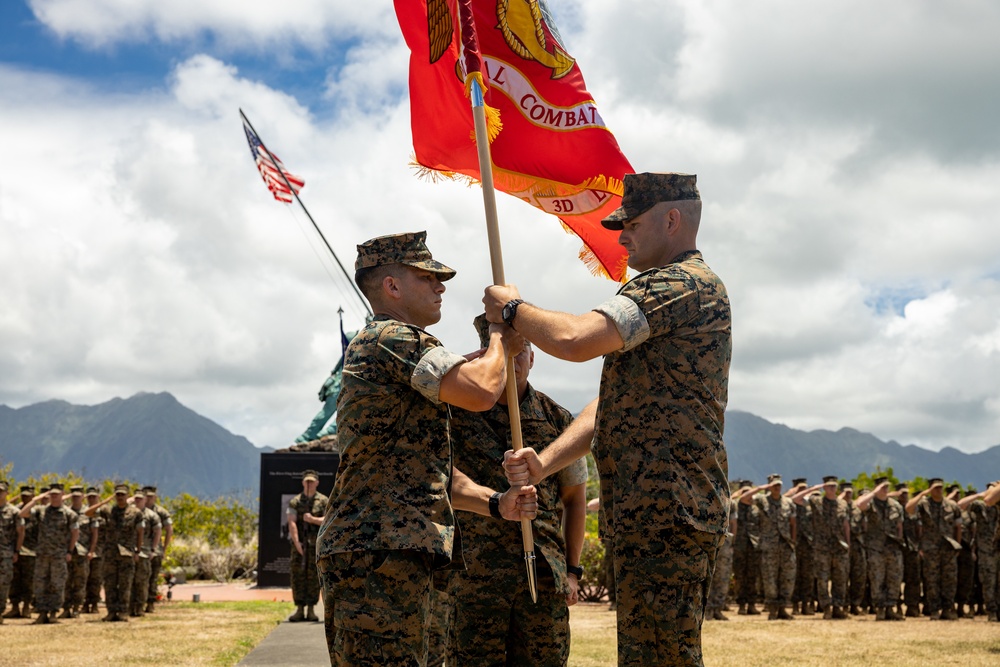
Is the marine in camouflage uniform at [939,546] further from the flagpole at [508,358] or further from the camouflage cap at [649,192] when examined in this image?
the camouflage cap at [649,192]

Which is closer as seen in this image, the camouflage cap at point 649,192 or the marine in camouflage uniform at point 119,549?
the camouflage cap at point 649,192

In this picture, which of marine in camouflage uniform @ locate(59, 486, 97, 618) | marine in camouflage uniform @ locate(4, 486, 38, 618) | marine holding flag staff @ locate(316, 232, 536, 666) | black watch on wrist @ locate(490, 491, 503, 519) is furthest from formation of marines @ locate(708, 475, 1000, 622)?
marine holding flag staff @ locate(316, 232, 536, 666)

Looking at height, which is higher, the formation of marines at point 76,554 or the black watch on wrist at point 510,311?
the black watch on wrist at point 510,311

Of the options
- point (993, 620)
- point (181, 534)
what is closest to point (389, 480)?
point (993, 620)

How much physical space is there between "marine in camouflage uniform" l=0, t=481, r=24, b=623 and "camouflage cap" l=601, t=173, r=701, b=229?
14075mm

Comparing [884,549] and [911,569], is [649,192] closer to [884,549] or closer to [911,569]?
[884,549]

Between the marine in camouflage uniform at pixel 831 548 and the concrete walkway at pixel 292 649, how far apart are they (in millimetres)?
8948

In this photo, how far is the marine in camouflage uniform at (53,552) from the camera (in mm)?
15062

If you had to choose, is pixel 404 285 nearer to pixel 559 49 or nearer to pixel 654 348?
pixel 654 348

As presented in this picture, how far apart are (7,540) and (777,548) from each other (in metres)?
12.5

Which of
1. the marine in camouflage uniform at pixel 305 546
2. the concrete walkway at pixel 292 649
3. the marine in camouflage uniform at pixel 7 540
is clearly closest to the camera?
the concrete walkway at pixel 292 649

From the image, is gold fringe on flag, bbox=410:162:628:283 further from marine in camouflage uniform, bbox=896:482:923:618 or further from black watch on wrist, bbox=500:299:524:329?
marine in camouflage uniform, bbox=896:482:923:618

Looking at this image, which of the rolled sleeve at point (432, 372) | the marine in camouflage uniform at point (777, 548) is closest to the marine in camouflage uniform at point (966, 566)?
the marine in camouflage uniform at point (777, 548)

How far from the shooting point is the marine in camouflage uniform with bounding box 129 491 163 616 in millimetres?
16328
